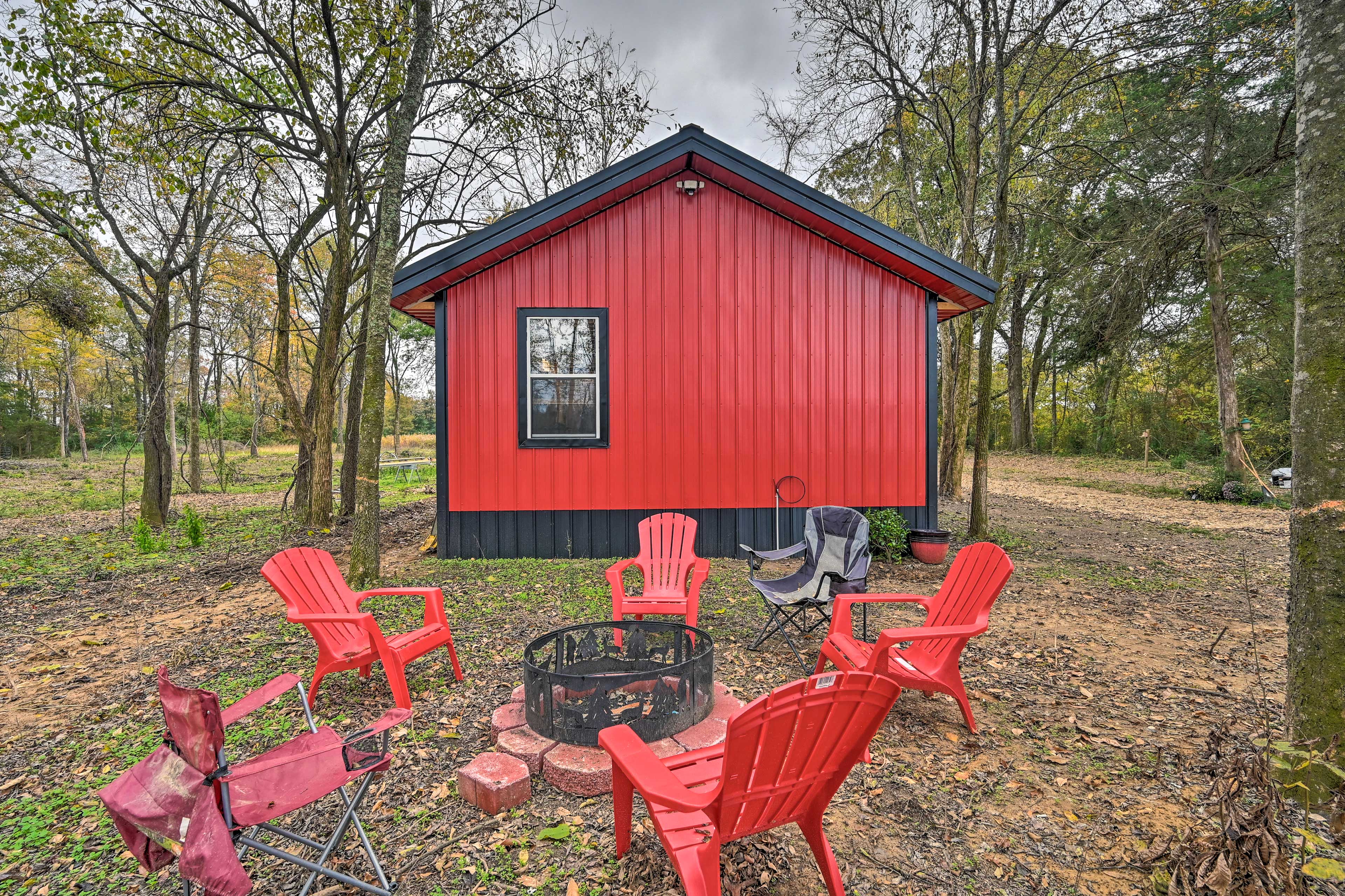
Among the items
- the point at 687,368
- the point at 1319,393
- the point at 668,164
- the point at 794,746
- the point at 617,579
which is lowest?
the point at 617,579

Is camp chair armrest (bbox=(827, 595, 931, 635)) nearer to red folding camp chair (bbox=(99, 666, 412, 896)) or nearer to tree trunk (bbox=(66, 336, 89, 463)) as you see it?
red folding camp chair (bbox=(99, 666, 412, 896))

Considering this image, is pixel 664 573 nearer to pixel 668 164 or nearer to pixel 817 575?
pixel 817 575

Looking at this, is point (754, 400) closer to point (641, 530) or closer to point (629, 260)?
point (629, 260)

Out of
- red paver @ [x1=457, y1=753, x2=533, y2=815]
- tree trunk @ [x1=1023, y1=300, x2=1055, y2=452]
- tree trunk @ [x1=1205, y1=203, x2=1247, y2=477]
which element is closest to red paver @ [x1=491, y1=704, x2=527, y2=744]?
red paver @ [x1=457, y1=753, x2=533, y2=815]

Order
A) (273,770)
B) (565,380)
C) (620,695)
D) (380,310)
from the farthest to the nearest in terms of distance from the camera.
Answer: (565,380) < (380,310) < (620,695) < (273,770)

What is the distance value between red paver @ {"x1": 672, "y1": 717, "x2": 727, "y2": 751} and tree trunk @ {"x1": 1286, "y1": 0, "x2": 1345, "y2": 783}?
204 cm

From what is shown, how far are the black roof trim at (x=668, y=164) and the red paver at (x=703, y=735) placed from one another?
527cm

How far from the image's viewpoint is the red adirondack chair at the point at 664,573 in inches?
151

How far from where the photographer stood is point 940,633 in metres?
2.67

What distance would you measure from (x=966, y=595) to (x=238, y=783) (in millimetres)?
3178

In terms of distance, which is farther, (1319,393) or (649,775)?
(1319,393)

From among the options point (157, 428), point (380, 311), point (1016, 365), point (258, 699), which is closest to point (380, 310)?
point (380, 311)

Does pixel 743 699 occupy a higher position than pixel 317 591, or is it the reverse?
pixel 317 591

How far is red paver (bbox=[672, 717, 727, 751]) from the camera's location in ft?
7.91
